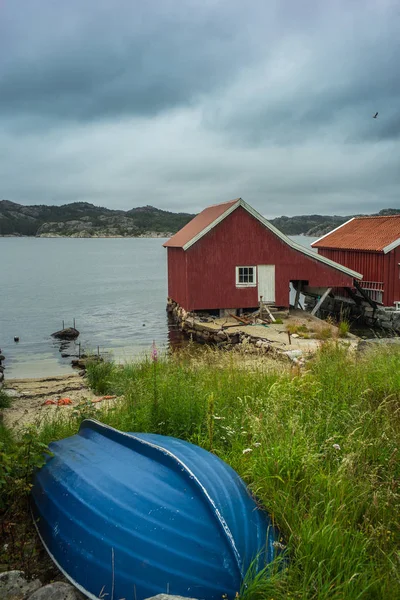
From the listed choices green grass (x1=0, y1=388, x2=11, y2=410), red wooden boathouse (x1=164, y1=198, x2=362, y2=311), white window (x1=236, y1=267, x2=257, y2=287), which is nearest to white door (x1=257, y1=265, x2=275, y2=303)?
red wooden boathouse (x1=164, y1=198, x2=362, y2=311)

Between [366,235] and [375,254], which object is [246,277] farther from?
[366,235]

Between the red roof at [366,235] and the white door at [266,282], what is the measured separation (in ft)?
20.7

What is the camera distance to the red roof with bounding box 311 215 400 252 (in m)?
29.2

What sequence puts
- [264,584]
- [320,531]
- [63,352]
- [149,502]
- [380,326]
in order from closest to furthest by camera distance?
[264,584], [320,531], [149,502], [63,352], [380,326]

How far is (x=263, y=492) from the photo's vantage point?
436cm

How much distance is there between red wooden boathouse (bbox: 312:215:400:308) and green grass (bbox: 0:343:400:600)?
832 inches

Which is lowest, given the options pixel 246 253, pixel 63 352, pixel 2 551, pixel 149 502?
pixel 63 352

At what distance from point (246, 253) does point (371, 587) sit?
23280 mm

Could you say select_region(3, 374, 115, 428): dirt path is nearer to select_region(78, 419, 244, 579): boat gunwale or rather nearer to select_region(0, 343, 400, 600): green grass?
select_region(0, 343, 400, 600): green grass

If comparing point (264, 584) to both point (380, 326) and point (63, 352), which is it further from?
point (380, 326)

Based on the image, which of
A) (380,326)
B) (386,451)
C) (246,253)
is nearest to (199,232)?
(246,253)

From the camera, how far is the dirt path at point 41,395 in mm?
10664

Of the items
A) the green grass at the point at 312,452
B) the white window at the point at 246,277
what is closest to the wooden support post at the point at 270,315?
the white window at the point at 246,277

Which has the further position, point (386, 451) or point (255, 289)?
point (255, 289)
